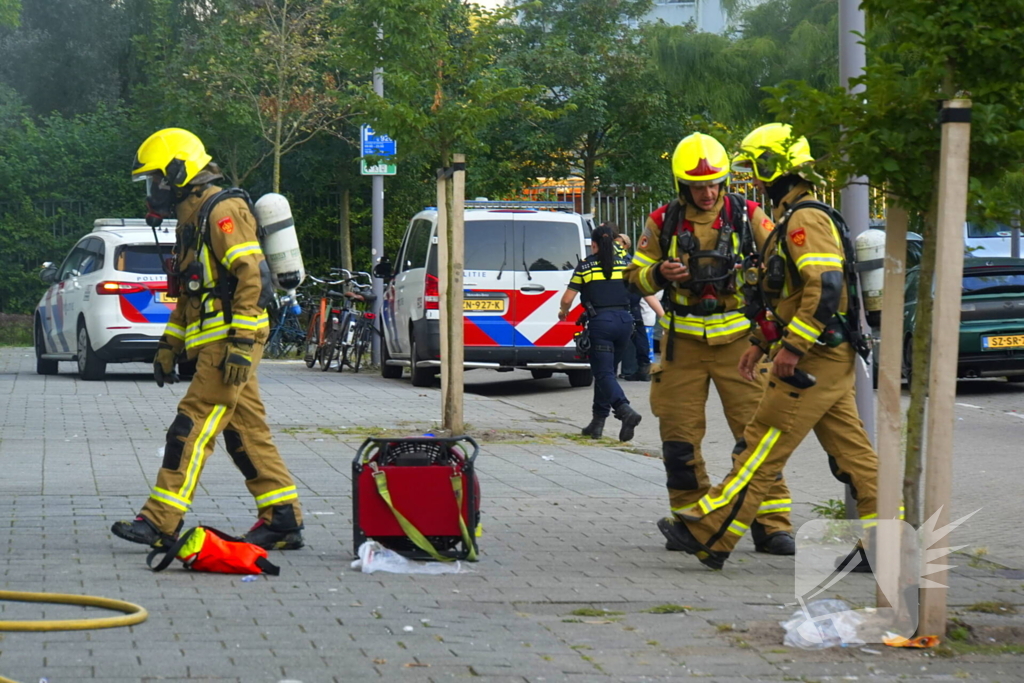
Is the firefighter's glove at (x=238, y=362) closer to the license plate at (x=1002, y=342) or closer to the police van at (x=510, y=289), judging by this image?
the police van at (x=510, y=289)

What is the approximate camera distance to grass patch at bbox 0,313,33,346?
2686 centimetres

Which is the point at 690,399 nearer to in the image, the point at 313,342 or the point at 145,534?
the point at 145,534

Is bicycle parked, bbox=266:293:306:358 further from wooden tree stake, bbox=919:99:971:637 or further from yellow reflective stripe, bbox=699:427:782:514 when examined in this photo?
wooden tree stake, bbox=919:99:971:637

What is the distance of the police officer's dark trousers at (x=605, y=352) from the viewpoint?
12062mm

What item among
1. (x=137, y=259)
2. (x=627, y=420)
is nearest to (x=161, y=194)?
(x=627, y=420)

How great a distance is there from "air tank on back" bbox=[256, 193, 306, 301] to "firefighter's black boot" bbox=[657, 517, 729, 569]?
6.64ft

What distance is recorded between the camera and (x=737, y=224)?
6.99 m

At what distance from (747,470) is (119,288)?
1154 centimetres

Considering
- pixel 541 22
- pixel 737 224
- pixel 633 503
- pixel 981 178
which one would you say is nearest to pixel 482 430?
pixel 633 503

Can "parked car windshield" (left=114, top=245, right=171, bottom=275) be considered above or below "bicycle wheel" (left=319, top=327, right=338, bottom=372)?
above

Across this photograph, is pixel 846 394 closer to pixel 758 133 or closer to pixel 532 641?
pixel 758 133

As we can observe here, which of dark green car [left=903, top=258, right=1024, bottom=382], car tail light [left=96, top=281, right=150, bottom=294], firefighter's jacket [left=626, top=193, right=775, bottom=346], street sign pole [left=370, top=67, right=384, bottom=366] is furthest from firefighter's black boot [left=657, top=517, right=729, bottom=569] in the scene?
street sign pole [left=370, top=67, right=384, bottom=366]

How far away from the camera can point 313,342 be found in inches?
820

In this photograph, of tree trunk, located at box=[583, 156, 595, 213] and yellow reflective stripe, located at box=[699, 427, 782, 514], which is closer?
yellow reflective stripe, located at box=[699, 427, 782, 514]
